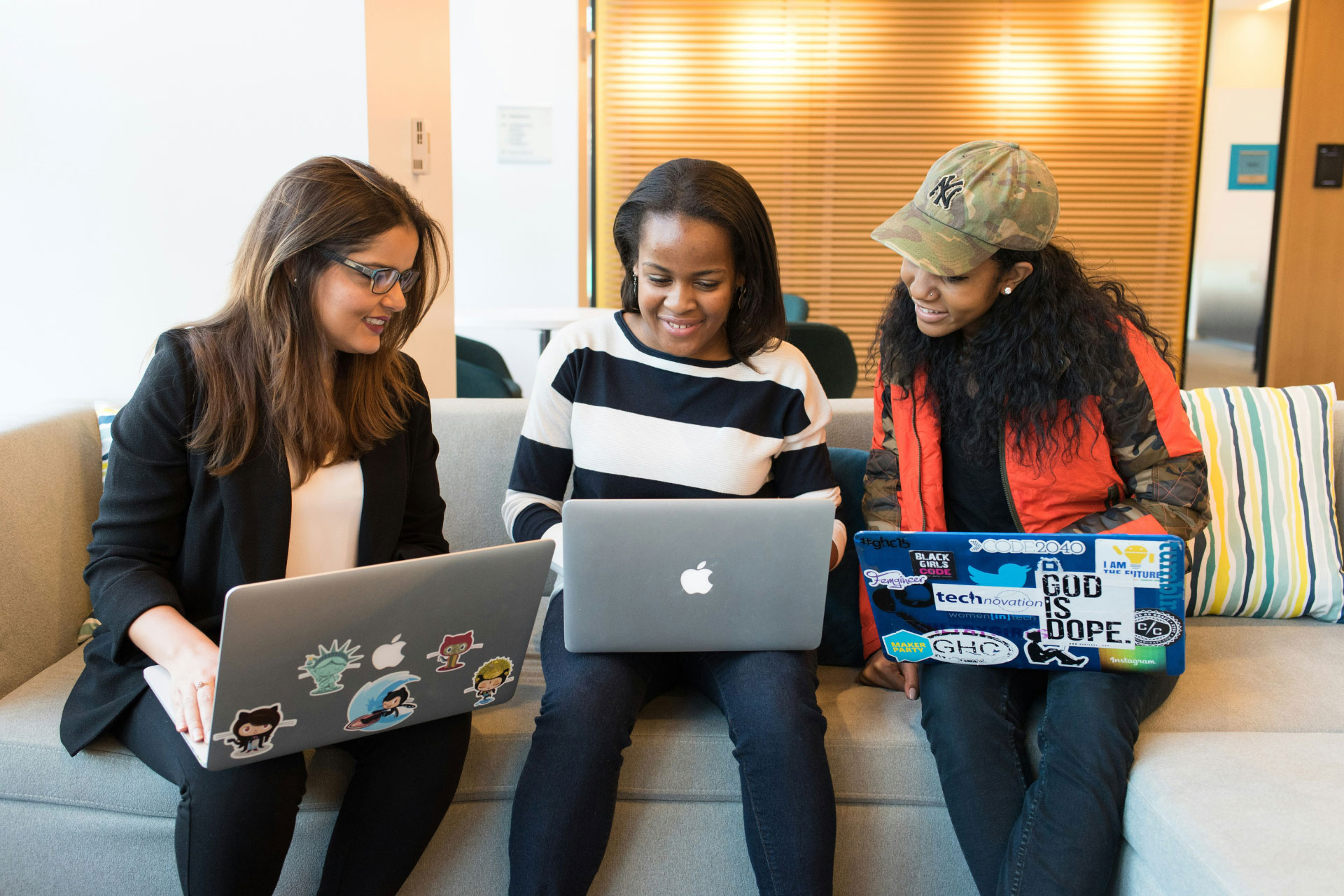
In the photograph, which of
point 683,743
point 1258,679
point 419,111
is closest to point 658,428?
point 683,743

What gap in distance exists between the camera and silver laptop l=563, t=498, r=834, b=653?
3.95ft

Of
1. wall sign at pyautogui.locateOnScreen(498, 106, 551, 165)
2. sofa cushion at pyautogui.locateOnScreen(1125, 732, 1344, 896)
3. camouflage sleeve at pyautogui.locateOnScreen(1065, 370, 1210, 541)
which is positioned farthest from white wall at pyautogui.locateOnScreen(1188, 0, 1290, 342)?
sofa cushion at pyautogui.locateOnScreen(1125, 732, 1344, 896)

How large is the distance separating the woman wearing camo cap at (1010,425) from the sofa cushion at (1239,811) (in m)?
0.08

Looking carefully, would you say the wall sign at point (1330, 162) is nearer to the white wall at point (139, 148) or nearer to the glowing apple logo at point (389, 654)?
the white wall at point (139, 148)

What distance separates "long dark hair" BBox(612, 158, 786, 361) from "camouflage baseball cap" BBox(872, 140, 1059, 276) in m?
0.18

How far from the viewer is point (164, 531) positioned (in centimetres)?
129

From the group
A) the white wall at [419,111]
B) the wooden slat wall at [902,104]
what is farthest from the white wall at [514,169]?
the white wall at [419,111]

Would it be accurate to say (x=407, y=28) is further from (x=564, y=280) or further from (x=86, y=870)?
(x=564, y=280)

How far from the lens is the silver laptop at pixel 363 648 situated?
3.32 ft

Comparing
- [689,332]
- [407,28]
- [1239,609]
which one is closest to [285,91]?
[407,28]

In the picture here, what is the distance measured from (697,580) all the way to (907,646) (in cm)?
34

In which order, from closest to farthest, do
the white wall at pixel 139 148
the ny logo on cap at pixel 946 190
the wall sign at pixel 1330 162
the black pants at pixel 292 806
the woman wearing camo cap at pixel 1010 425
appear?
the black pants at pixel 292 806 → the woman wearing camo cap at pixel 1010 425 → the ny logo on cap at pixel 946 190 → the white wall at pixel 139 148 → the wall sign at pixel 1330 162

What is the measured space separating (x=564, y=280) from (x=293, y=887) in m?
3.84

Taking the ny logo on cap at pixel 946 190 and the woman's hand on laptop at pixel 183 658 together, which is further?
the ny logo on cap at pixel 946 190
